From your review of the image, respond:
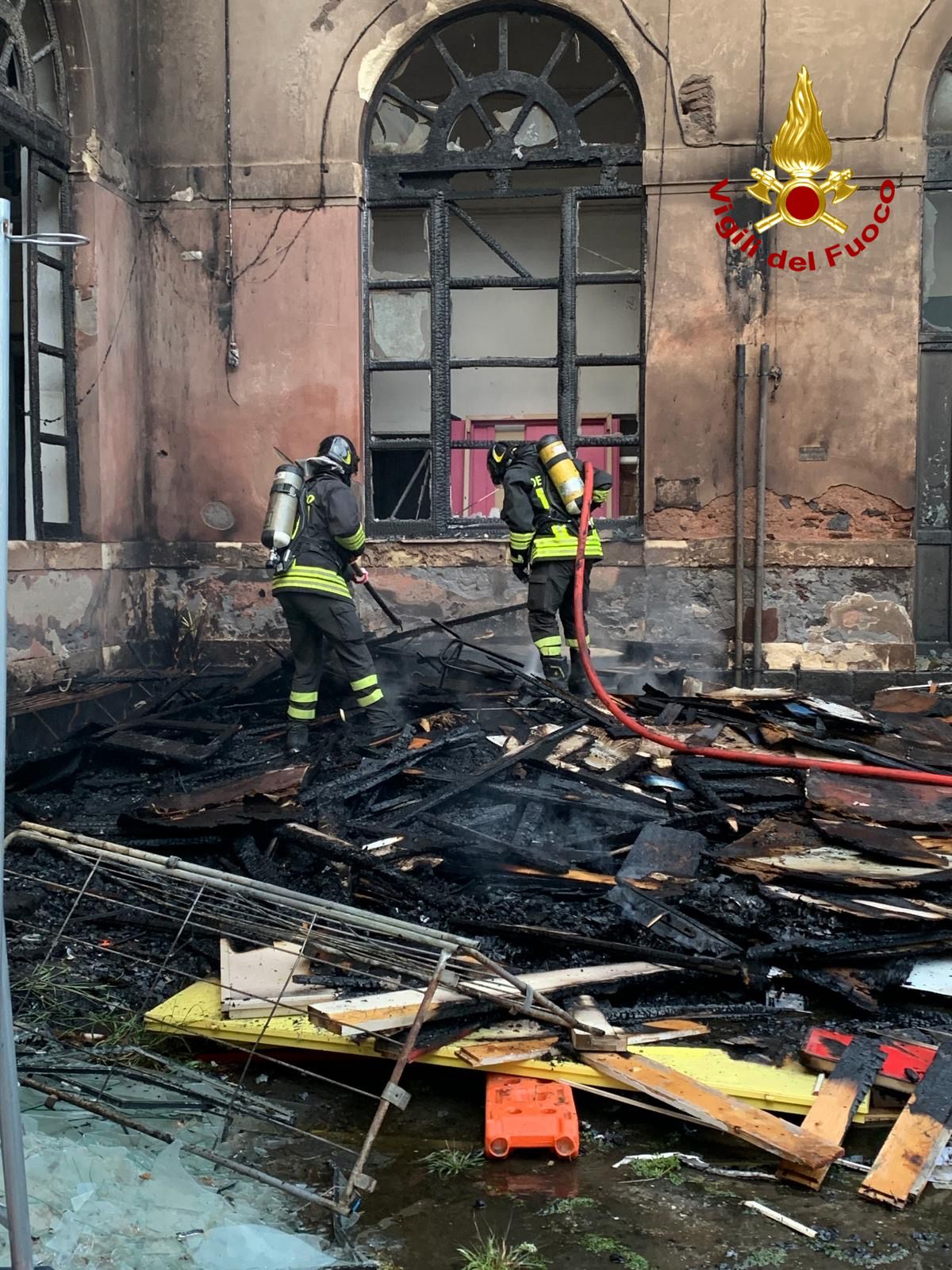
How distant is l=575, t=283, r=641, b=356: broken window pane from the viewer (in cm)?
1216

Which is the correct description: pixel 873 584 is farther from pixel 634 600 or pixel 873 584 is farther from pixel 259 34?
pixel 259 34

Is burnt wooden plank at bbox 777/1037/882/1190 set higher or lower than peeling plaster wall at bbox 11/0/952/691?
lower

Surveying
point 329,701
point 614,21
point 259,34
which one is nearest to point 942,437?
point 614,21

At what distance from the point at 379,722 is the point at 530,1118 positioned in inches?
165

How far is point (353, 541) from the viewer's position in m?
6.98

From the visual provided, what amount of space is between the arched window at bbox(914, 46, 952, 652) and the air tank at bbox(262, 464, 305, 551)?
542 centimetres

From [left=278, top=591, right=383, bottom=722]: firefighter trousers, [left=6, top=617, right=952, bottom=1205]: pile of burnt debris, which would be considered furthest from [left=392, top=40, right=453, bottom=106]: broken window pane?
[left=6, top=617, right=952, bottom=1205]: pile of burnt debris

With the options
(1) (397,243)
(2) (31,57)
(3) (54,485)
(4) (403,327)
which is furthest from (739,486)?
(2) (31,57)

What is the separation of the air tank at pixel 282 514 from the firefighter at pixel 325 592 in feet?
0.28

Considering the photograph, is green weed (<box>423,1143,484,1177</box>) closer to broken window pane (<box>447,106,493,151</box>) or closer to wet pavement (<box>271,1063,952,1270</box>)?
wet pavement (<box>271,1063,952,1270</box>)

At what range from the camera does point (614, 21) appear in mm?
9094

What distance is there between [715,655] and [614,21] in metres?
5.41

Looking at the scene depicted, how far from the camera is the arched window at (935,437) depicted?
9.20 m

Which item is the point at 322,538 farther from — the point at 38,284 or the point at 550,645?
the point at 38,284
